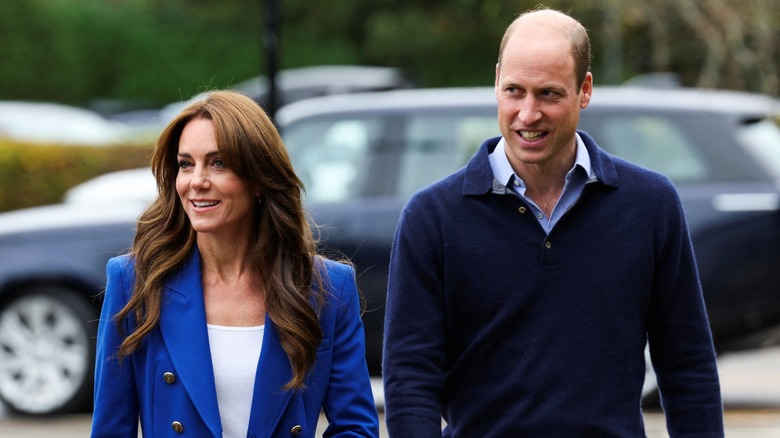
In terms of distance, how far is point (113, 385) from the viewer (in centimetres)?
341

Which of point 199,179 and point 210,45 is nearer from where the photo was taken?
point 199,179

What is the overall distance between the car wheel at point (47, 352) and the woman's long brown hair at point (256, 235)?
16.4 feet

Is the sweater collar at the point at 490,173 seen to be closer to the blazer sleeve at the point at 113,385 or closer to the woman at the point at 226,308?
the woman at the point at 226,308

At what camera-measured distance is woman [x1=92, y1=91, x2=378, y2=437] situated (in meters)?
3.41

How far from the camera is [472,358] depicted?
3.52 metres

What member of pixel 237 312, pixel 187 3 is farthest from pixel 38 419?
pixel 187 3

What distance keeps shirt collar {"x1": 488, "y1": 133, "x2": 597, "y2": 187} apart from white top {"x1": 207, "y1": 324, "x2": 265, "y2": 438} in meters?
0.71

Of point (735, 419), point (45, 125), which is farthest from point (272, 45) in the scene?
point (45, 125)

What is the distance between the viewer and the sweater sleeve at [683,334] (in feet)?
11.6

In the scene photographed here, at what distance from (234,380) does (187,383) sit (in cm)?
12

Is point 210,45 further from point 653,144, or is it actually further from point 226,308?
point 226,308

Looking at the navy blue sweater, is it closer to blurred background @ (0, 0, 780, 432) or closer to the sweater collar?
the sweater collar

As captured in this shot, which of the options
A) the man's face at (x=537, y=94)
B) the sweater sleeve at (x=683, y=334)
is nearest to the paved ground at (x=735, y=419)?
the sweater sleeve at (x=683, y=334)

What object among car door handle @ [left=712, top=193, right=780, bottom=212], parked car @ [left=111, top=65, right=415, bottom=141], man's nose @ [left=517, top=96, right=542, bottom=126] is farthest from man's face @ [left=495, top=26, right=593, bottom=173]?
parked car @ [left=111, top=65, right=415, bottom=141]
